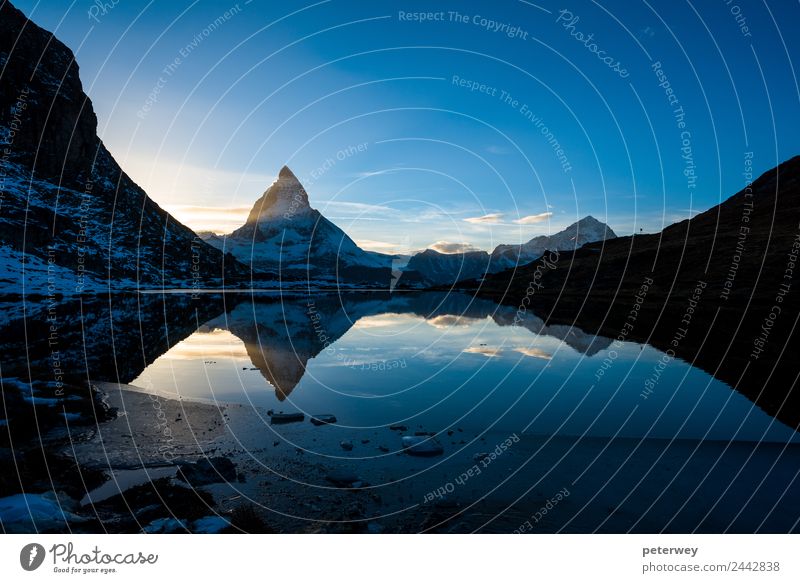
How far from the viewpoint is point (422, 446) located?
1975cm

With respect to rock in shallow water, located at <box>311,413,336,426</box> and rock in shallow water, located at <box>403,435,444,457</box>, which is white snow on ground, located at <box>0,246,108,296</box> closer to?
rock in shallow water, located at <box>311,413,336,426</box>

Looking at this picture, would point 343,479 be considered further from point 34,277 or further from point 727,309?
point 34,277

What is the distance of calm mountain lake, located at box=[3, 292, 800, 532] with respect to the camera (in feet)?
47.6

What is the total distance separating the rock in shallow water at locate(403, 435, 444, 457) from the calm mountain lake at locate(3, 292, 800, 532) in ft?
0.34

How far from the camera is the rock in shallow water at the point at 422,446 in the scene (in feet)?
63.3

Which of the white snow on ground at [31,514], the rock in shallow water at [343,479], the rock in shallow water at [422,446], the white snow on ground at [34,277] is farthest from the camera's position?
the white snow on ground at [34,277]

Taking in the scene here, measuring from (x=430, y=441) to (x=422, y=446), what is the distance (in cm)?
106

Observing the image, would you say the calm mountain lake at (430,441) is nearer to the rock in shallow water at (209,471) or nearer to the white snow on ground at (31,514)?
the rock in shallow water at (209,471)

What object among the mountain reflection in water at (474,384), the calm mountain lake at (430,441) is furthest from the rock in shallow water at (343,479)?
the mountain reflection in water at (474,384)

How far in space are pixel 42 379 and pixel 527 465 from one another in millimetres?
29691

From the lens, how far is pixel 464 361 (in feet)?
139
